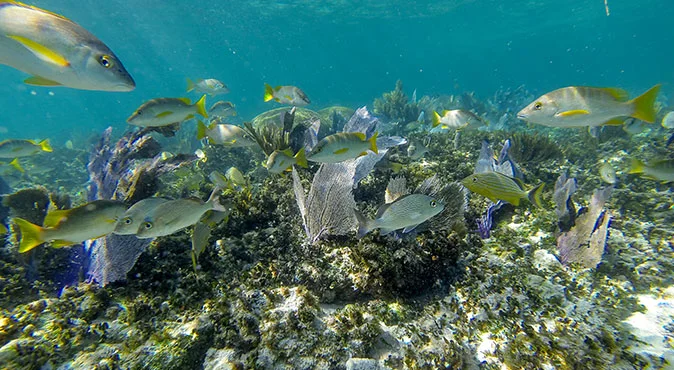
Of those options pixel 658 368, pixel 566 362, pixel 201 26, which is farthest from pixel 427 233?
pixel 201 26

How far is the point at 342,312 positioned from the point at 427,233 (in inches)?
53.1

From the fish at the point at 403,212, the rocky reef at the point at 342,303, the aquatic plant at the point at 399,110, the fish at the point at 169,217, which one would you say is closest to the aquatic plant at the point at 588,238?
the rocky reef at the point at 342,303

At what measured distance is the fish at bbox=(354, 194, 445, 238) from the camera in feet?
8.55

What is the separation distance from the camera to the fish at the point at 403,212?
2605 mm

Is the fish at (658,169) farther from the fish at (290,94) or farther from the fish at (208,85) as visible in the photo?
the fish at (208,85)

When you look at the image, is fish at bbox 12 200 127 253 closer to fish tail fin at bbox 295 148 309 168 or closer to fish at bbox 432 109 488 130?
fish tail fin at bbox 295 148 309 168

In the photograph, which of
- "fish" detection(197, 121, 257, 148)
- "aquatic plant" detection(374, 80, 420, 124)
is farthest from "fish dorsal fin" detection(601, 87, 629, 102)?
"aquatic plant" detection(374, 80, 420, 124)

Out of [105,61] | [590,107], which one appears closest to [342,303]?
[105,61]

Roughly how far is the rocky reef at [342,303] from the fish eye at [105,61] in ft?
6.81

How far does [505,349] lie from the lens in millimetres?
2607

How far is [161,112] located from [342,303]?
3478 millimetres

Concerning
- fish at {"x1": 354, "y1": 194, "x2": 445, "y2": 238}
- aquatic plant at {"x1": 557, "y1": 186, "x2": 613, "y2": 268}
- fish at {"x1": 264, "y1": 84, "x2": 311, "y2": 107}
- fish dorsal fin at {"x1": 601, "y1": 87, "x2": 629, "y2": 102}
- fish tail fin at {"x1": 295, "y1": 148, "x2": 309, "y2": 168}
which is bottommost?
aquatic plant at {"x1": 557, "y1": 186, "x2": 613, "y2": 268}

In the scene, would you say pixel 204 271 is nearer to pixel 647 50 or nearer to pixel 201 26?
pixel 201 26

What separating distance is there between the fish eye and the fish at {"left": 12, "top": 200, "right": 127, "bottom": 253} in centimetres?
120
